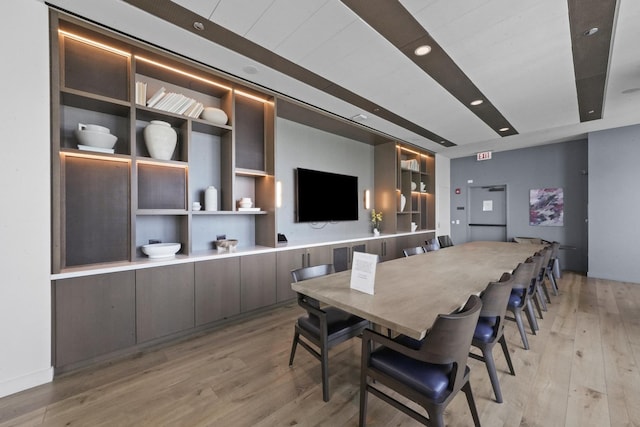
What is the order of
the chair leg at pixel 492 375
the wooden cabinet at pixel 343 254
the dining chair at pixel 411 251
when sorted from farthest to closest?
the wooden cabinet at pixel 343 254
the dining chair at pixel 411 251
the chair leg at pixel 492 375

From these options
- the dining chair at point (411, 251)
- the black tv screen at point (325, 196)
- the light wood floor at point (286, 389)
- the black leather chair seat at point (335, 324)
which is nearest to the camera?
the light wood floor at point (286, 389)

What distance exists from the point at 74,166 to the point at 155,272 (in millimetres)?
1206

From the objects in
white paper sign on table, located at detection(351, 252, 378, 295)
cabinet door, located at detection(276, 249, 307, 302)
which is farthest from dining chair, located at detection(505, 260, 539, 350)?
cabinet door, located at detection(276, 249, 307, 302)

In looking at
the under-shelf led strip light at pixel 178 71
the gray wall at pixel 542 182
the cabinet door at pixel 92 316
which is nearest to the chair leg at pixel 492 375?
the cabinet door at pixel 92 316

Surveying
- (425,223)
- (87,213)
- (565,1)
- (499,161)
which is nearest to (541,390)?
(565,1)

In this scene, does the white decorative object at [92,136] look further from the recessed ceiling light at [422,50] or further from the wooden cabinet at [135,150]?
the recessed ceiling light at [422,50]

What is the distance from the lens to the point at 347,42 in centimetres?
243

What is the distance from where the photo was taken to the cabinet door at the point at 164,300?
8.11 feet

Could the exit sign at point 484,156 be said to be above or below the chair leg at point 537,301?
above

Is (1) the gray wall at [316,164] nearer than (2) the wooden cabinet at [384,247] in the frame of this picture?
Yes

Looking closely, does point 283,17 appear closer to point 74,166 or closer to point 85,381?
point 74,166

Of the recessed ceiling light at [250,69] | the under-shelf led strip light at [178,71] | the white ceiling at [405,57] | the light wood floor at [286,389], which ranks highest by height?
the recessed ceiling light at [250,69]

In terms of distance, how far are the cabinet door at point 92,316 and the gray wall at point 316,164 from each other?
7.44ft

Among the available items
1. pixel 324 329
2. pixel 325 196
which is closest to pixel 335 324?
pixel 324 329
